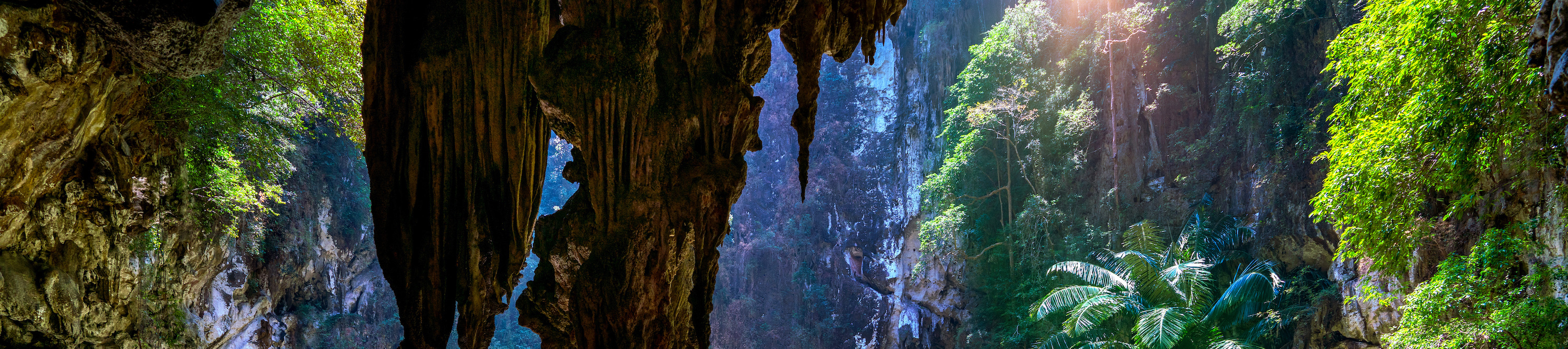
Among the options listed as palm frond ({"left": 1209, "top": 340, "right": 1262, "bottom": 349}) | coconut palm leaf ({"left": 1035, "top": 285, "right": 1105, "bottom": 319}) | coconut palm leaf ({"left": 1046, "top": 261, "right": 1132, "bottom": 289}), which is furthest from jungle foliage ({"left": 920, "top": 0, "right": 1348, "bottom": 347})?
palm frond ({"left": 1209, "top": 340, "right": 1262, "bottom": 349})

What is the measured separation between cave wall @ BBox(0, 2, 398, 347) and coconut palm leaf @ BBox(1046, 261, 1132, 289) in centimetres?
1024

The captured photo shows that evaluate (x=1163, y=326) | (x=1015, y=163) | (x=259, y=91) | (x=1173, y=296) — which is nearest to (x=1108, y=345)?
(x=1173, y=296)

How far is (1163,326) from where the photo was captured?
8.98 m

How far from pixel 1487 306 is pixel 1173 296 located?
4.91 meters

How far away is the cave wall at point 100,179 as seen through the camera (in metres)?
4.41

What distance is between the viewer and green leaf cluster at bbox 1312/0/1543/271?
4.64 meters

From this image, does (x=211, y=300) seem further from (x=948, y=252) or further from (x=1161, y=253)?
(x=1161, y=253)

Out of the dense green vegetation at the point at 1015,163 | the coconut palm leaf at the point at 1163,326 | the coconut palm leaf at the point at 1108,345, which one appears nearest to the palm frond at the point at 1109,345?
the coconut palm leaf at the point at 1108,345

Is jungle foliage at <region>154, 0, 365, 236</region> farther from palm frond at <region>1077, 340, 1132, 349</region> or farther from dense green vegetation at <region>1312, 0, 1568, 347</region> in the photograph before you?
palm frond at <region>1077, 340, 1132, 349</region>

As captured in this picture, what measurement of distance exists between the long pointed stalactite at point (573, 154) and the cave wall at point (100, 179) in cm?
149

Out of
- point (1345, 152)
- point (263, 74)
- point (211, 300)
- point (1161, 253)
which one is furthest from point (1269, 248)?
point (211, 300)

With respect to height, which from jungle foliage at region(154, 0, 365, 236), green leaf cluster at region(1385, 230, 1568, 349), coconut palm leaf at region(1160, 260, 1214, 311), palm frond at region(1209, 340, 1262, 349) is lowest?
green leaf cluster at region(1385, 230, 1568, 349)

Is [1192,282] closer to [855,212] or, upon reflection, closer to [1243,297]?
[1243,297]

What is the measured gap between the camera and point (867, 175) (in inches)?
898
